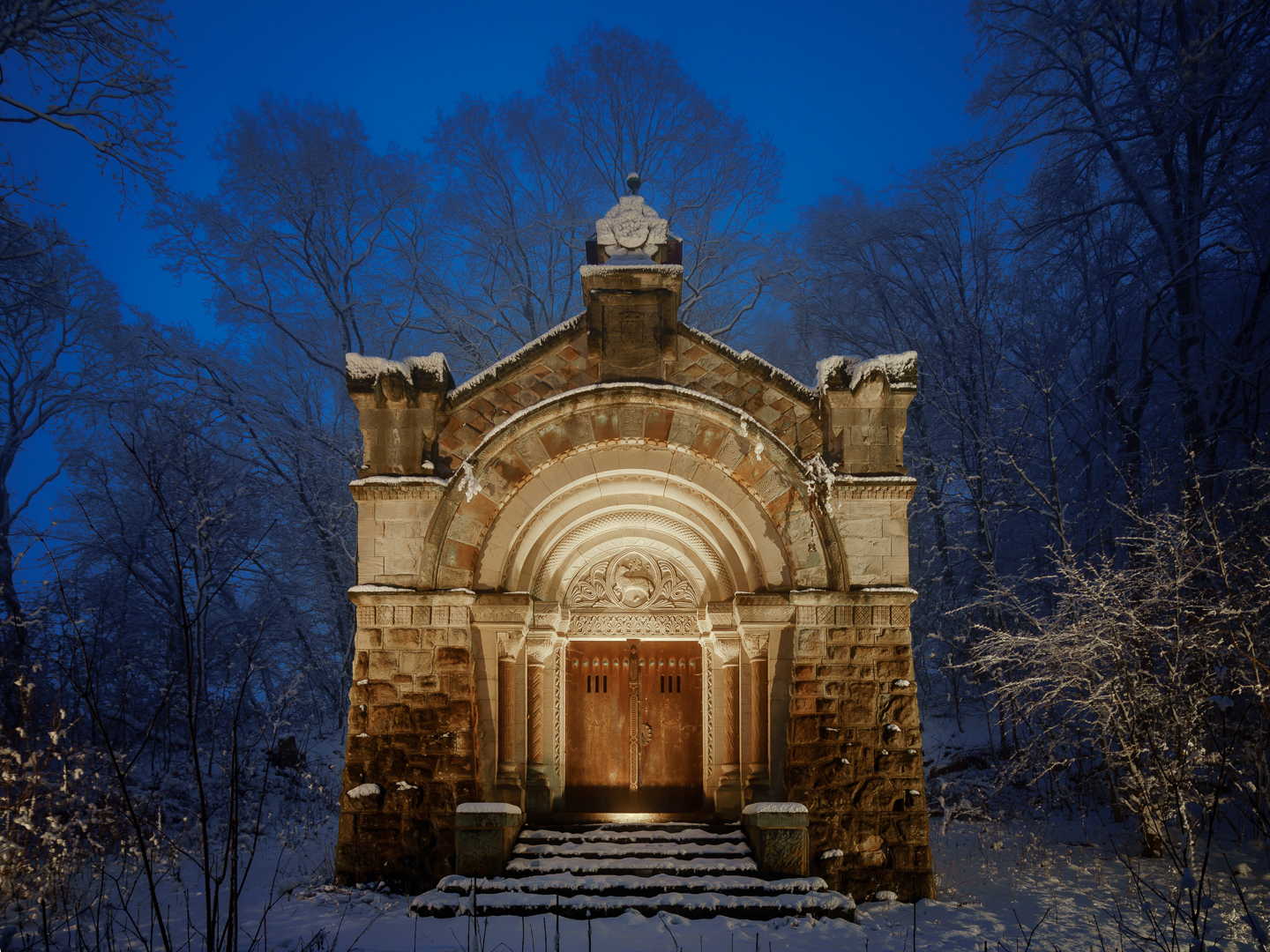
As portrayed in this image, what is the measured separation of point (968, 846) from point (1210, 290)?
9981mm

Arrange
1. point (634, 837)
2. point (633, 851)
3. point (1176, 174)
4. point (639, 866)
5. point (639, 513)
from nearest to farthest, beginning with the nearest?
point (639, 866), point (633, 851), point (634, 837), point (639, 513), point (1176, 174)

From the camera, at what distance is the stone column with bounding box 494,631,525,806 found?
720 cm

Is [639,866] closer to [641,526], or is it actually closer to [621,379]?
[641,526]

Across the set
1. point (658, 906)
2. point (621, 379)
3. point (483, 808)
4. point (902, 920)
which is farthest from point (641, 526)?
point (902, 920)

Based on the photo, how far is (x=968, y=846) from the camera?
8.84 metres

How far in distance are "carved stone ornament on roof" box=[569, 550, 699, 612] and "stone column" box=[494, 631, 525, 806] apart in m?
1.32

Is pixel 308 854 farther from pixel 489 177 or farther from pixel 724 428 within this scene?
pixel 489 177

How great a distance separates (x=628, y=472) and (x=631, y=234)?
246 centimetres

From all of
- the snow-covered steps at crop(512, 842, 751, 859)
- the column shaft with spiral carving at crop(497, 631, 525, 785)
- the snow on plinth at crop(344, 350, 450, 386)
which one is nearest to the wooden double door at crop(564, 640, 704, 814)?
the column shaft with spiral carving at crop(497, 631, 525, 785)

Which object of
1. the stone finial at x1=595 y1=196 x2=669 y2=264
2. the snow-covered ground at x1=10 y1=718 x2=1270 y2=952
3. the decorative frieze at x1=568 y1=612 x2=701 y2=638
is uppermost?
the stone finial at x1=595 y1=196 x2=669 y2=264

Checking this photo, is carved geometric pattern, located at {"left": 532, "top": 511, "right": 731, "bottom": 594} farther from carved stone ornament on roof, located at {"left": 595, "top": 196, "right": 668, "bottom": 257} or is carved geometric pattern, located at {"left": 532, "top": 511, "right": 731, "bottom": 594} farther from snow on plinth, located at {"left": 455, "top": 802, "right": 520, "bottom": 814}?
carved stone ornament on roof, located at {"left": 595, "top": 196, "right": 668, "bottom": 257}

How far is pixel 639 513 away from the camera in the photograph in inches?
321

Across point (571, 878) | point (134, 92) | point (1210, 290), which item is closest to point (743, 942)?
point (571, 878)

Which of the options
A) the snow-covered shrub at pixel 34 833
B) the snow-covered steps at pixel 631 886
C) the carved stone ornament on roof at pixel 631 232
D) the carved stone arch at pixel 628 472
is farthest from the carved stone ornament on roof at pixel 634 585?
the snow-covered shrub at pixel 34 833
